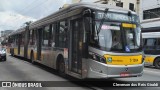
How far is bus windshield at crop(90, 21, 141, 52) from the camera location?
38.0 ft

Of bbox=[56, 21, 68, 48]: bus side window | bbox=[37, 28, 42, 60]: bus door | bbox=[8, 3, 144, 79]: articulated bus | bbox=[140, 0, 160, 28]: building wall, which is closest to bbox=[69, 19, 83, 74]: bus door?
bbox=[8, 3, 144, 79]: articulated bus

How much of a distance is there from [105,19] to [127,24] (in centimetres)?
97

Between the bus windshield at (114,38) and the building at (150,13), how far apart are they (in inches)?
1223

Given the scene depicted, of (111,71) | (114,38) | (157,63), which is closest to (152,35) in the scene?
(157,63)

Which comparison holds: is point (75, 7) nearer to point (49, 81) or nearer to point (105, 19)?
point (105, 19)

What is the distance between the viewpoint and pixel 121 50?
38.8 feet

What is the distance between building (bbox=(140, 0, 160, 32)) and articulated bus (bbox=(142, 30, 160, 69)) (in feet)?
57.0

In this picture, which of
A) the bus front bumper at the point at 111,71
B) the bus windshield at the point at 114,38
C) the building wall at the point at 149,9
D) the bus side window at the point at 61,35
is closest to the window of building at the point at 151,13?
the building wall at the point at 149,9

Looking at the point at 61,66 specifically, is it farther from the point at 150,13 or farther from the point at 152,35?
the point at 150,13

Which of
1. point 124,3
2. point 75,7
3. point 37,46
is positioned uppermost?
point 124,3

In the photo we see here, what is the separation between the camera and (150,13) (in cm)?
4531

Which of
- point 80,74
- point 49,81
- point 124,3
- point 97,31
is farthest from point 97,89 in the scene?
point 124,3

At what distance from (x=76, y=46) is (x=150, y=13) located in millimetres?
34214

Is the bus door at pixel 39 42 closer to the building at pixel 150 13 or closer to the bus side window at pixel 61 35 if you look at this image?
the bus side window at pixel 61 35
